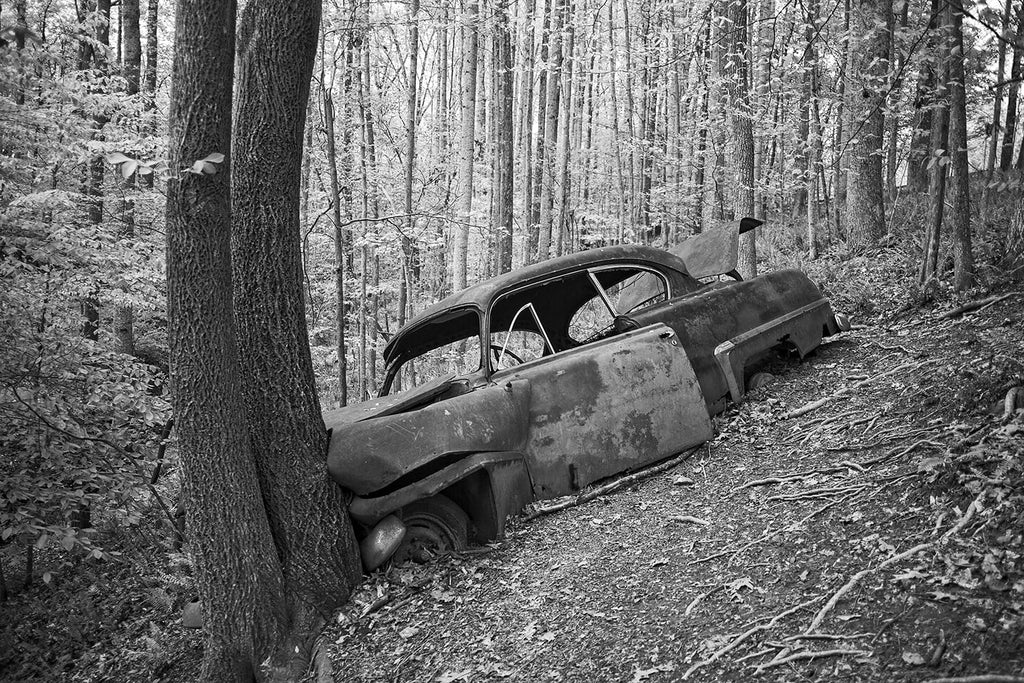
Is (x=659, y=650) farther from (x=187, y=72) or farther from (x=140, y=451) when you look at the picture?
(x=140, y=451)

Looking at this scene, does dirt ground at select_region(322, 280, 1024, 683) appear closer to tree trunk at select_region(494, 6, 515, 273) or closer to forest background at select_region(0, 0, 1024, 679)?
forest background at select_region(0, 0, 1024, 679)

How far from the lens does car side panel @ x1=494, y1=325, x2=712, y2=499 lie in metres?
5.19

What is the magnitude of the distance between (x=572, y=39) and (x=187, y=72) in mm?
14332

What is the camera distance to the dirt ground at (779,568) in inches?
113

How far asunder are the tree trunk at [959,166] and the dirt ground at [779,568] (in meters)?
1.18

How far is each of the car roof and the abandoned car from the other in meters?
0.01

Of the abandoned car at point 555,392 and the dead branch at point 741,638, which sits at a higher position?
the abandoned car at point 555,392

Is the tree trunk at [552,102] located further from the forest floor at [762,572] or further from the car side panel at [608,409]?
the forest floor at [762,572]

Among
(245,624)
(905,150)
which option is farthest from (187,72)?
(905,150)

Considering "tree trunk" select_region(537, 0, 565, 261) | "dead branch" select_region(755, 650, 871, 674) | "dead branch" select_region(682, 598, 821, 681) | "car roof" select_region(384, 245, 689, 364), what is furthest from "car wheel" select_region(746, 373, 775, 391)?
"tree trunk" select_region(537, 0, 565, 261)

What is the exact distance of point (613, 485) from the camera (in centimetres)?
525

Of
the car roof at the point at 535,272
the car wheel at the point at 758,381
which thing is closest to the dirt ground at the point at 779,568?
the car wheel at the point at 758,381

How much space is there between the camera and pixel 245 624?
4.08m

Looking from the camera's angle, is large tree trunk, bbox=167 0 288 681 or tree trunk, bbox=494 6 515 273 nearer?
large tree trunk, bbox=167 0 288 681
